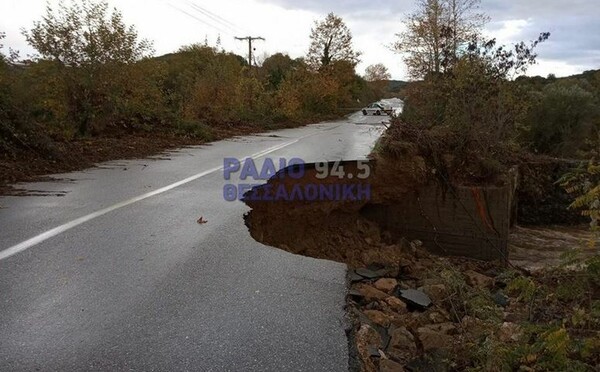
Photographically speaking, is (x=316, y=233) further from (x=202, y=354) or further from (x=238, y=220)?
(x=202, y=354)

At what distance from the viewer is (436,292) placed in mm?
5070

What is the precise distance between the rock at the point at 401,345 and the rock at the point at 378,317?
17 cm

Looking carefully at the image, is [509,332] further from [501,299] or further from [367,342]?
[501,299]

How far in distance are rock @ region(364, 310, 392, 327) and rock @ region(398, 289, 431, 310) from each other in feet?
2.03

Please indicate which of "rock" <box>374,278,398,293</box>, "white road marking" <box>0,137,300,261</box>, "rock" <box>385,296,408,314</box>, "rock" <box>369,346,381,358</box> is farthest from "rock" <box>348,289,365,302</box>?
"white road marking" <box>0,137,300,261</box>

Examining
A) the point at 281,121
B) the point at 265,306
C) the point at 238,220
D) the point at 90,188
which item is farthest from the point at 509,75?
the point at 281,121

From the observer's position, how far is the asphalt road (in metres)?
2.95

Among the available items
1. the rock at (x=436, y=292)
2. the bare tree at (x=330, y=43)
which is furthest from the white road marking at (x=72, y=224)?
the bare tree at (x=330, y=43)

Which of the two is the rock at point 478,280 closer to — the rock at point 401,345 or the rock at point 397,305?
the rock at point 397,305

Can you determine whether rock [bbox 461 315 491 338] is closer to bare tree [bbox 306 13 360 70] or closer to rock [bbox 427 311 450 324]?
rock [bbox 427 311 450 324]

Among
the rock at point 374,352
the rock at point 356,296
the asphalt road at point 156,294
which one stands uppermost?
the asphalt road at point 156,294

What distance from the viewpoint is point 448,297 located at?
4.72 metres

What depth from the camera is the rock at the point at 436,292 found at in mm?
5016

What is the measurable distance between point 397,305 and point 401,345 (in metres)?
0.99
